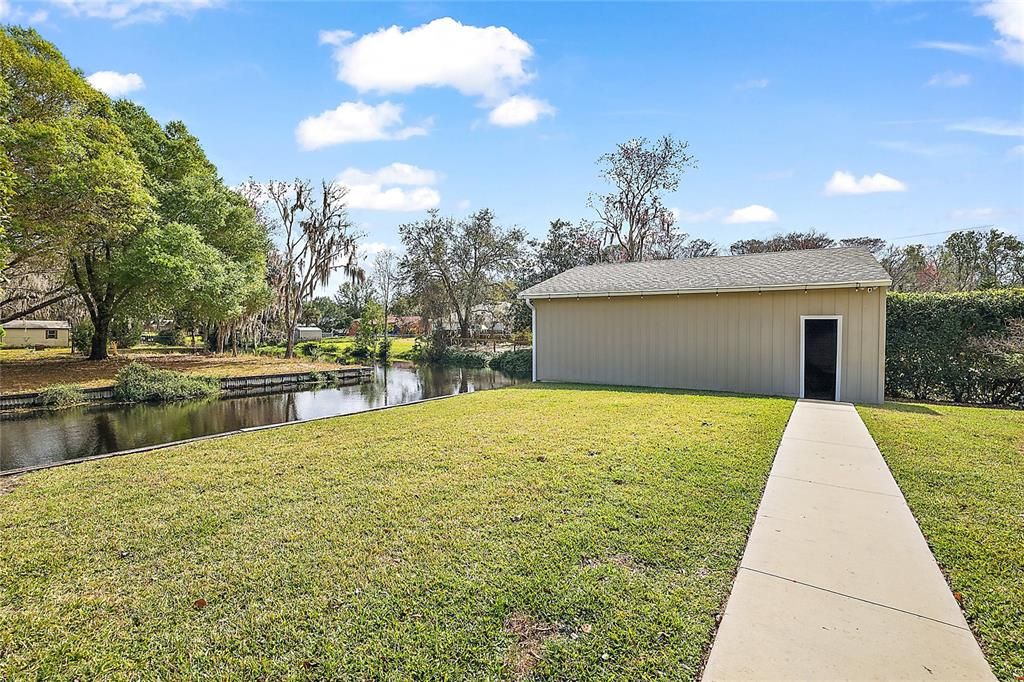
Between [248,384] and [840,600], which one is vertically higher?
[840,600]

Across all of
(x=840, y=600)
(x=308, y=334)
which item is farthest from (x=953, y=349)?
(x=308, y=334)

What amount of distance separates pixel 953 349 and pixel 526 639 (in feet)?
33.7

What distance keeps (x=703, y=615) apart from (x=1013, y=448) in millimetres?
4960

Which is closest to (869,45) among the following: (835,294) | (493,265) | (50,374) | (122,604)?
(835,294)

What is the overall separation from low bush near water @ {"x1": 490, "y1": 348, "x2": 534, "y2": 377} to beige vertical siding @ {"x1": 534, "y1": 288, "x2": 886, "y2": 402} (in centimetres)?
526

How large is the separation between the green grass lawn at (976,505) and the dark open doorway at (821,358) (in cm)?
240

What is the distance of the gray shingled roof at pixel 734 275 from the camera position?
28.9ft

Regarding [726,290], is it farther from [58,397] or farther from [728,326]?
[58,397]

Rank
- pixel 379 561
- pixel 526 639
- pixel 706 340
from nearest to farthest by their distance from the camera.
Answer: pixel 526 639 < pixel 379 561 < pixel 706 340

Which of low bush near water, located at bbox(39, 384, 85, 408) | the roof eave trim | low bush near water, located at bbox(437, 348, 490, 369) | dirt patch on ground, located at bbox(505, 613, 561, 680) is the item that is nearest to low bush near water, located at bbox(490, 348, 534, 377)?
low bush near water, located at bbox(437, 348, 490, 369)

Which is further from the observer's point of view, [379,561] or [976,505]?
[976,505]

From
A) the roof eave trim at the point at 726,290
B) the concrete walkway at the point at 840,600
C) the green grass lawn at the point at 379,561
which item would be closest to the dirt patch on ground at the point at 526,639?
the green grass lawn at the point at 379,561

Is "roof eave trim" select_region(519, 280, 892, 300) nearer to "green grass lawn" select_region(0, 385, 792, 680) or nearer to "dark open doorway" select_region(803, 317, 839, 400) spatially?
"dark open doorway" select_region(803, 317, 839, 400)

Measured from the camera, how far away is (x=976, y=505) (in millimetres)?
3328
